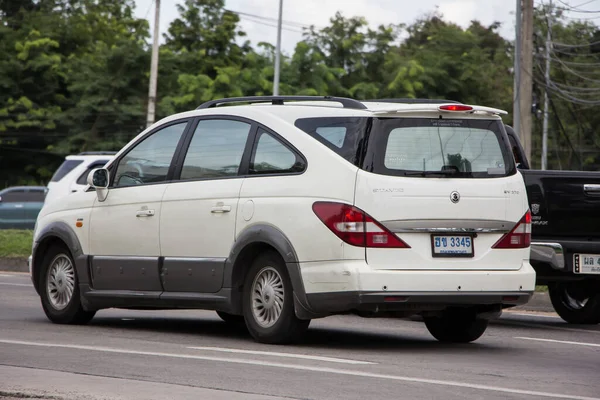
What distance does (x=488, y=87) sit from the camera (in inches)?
2248

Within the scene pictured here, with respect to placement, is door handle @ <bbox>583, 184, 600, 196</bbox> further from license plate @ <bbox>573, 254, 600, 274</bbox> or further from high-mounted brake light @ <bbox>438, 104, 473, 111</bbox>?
high-mounted brake light @ <bbox>438, 104, 473, 111</bbox>

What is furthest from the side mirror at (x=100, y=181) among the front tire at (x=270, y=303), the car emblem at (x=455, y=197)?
the car emblem at (x=455, y=197)

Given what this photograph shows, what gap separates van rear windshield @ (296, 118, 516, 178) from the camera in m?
8.93

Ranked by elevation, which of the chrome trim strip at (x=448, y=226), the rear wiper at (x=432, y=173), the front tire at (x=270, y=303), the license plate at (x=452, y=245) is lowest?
the front tire at (x=270, y=303)

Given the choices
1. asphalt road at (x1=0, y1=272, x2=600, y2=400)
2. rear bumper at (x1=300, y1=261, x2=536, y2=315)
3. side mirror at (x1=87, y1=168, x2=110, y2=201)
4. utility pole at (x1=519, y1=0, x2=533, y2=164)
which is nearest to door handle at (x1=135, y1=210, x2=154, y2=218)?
side mirror at (x1=87, y1=168, x2=110, y2=201)

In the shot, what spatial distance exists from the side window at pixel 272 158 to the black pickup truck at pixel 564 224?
3.50 m

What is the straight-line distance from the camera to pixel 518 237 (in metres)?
9.28

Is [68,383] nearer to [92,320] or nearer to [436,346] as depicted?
[436,346]

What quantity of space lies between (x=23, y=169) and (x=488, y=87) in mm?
23212

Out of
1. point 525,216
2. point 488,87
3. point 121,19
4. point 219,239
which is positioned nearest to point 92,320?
point 219,239

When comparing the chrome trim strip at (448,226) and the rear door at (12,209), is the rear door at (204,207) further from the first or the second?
the rear door at (12,209)

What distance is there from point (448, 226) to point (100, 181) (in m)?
3.36

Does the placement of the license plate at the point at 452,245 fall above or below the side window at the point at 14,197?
above

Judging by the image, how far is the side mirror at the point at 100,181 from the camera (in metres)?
10.8
